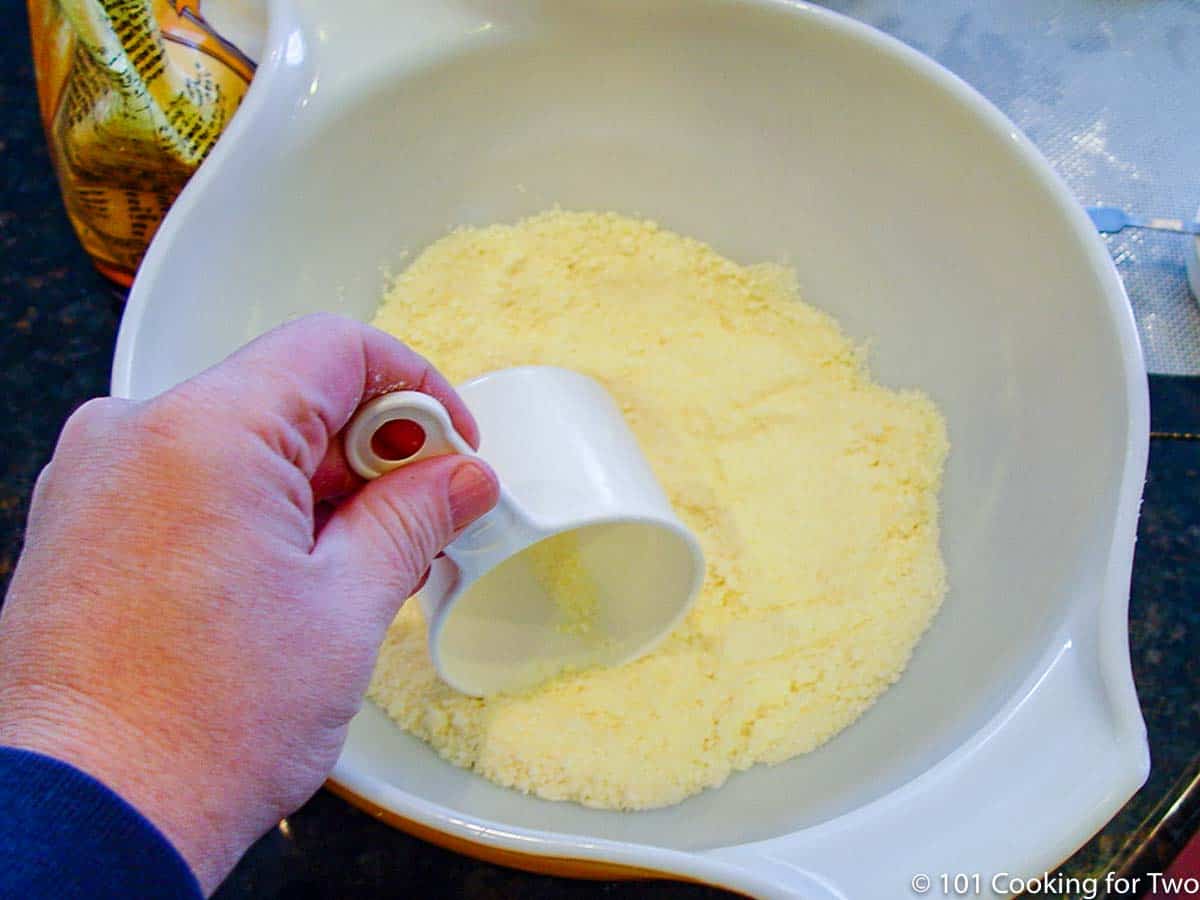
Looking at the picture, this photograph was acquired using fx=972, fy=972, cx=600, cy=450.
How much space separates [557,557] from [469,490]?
24 centimetres

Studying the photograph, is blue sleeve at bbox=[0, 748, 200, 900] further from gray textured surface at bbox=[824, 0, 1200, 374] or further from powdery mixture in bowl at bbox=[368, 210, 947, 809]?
gray textured surface at bbox=[824, 0, 1200, 374]

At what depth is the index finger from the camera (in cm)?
44

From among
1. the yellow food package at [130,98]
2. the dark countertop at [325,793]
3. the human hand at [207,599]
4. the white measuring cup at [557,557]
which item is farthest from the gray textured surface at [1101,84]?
the human hand at [207,599]

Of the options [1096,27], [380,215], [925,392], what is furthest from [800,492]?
[1096,27]

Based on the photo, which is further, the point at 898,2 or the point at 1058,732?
the point at 898,2

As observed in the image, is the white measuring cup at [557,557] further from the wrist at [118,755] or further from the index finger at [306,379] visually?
the wrist at [118,755]

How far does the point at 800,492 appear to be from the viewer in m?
0.78

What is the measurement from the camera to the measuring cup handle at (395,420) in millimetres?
499

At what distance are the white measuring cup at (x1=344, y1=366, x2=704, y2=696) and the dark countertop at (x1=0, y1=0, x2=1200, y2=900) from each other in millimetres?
127

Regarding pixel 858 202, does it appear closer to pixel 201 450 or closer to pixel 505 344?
pixel 505 344

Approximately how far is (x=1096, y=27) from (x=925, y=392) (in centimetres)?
52

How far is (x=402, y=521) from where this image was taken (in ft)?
1.57

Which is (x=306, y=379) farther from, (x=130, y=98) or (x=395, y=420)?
(x=130, y=98)

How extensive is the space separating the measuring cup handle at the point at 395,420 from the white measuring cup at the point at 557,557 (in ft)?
0.36
